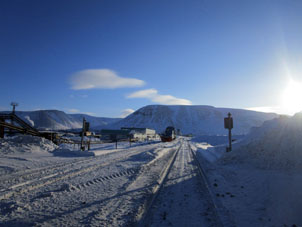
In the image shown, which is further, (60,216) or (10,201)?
(10,201)

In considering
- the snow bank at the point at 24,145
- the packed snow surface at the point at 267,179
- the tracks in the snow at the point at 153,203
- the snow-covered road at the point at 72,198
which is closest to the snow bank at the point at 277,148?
the packed snow surface at the point at 267,179

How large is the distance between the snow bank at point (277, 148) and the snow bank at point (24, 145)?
13.4m

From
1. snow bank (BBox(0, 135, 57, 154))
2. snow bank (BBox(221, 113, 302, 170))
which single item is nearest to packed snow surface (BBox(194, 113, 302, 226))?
snow bank (BBox(221, 113, 302, 170))

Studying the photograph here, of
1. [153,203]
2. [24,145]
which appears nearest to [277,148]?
[153,203]

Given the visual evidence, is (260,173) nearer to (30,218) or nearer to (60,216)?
(60,216)

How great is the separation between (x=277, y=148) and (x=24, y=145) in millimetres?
16284

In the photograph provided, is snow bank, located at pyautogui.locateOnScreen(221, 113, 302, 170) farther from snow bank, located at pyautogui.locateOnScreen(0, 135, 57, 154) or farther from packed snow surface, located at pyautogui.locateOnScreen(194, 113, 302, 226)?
snow bank, located at pyautogui.locateOnScreen(0, 135, 57, 154)

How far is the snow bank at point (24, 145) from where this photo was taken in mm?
13266

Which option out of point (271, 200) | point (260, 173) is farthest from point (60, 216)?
point (260, 173)

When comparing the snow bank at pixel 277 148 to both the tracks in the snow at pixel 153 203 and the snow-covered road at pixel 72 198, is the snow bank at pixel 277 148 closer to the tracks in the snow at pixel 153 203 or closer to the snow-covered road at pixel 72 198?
the tracks in the snow at pixel 153 203

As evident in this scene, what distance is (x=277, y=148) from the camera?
9477mm

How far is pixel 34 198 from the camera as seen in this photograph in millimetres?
5266

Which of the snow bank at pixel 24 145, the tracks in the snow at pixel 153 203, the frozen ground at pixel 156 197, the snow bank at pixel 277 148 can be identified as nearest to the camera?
the tracks in the snow at pixel 153 203

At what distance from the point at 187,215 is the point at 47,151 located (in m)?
13.9
